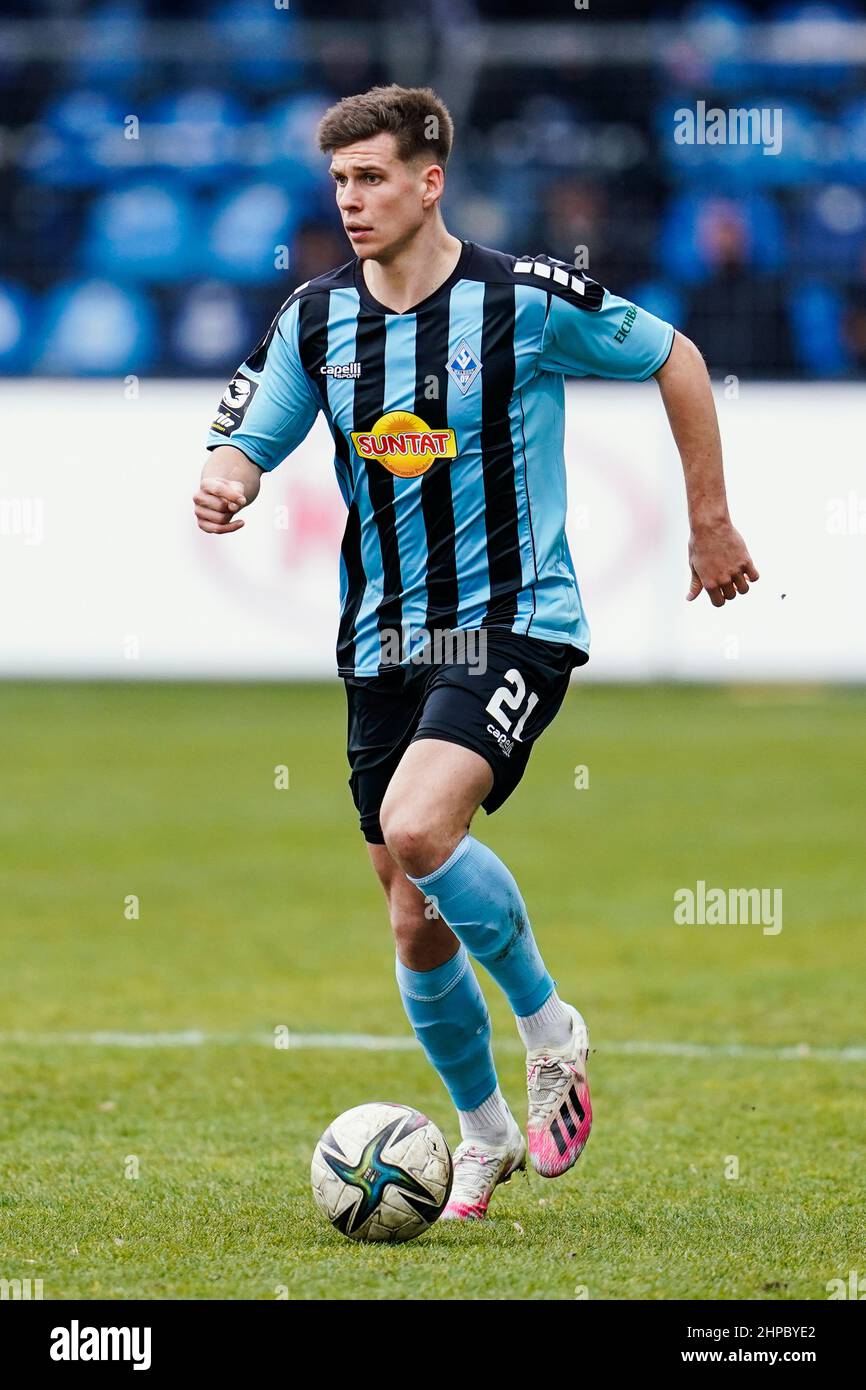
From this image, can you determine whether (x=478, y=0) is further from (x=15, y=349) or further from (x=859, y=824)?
(x=859, y=824)

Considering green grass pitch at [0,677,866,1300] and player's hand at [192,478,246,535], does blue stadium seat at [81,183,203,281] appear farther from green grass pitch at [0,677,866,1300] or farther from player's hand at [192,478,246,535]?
player's hand at [192,478,246,535]

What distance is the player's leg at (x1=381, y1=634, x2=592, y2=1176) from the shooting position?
4.30m

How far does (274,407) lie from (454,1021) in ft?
4.86

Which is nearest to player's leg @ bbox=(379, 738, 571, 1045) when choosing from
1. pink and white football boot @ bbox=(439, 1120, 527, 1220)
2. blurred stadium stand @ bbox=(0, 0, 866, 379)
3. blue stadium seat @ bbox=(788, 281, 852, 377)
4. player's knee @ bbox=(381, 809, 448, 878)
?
player's knee @ bbox=(381, 809, 448, 878)

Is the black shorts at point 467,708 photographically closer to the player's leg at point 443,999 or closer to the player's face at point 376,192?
the player's leg at point 443,999

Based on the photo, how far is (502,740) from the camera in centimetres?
445

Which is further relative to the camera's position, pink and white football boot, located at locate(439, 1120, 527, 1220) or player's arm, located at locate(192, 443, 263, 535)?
pink and white football boot, located at locate(439, 1120, 527, 1220)

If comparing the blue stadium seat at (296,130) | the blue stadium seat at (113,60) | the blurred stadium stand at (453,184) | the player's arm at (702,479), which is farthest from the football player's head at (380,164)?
the blue stadium seat at (113,60)

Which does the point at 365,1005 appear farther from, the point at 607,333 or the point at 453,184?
the point at 453,184

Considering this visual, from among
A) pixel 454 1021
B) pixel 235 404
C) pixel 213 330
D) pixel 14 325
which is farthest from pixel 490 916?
pixel 14 325

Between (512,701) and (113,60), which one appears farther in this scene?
(113,60)

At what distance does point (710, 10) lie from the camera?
18859 millimetres
